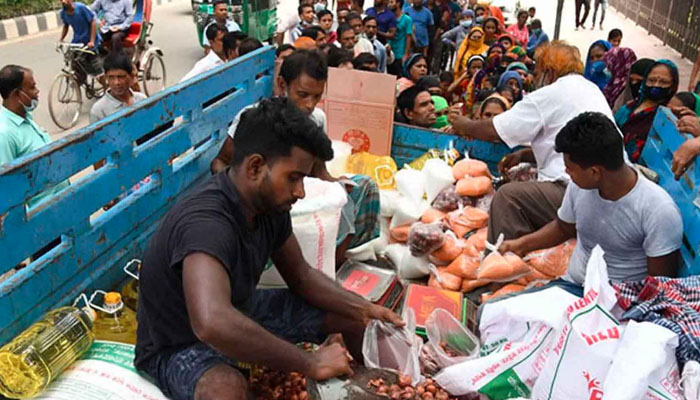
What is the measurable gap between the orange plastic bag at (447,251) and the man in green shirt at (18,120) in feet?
6.80

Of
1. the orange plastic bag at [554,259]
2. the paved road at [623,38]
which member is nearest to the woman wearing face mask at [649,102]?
the orange plastic bag at [554,259]

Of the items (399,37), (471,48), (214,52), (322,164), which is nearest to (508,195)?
(322,164)

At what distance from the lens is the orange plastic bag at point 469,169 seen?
145 inches

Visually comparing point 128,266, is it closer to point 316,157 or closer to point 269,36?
point 316,157

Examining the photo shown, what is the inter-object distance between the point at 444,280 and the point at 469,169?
33.1 inches

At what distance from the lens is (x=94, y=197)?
2.29m

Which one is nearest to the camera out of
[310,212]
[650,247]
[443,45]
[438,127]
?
[650,247]

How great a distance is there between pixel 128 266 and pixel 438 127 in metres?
2.63

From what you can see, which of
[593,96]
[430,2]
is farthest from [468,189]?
[430,2]

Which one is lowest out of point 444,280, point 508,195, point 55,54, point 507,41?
point 55,54

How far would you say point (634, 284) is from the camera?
222 cm

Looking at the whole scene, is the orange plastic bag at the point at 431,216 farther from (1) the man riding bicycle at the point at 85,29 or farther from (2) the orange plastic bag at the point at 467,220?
(1) the man riding bicycle at the point at 85,29

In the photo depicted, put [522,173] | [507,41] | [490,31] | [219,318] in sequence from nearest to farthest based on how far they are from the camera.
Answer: [219,318] < [522,173] < [507,41] < [490,31]

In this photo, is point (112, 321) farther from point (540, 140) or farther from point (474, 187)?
point (540, 140)
